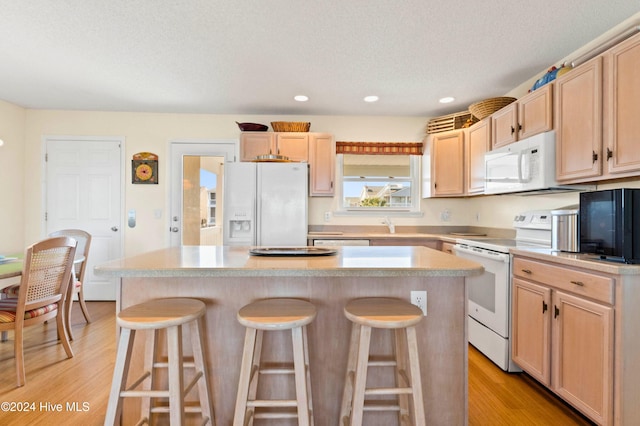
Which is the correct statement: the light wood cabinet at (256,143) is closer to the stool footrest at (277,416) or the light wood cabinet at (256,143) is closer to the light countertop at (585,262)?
the light countertop at (585,262)

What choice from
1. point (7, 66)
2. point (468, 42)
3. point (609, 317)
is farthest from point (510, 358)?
point (7, 66)

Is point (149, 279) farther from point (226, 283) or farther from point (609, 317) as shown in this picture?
point (609, 317)

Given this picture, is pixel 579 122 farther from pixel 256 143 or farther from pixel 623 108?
pixel 256 143

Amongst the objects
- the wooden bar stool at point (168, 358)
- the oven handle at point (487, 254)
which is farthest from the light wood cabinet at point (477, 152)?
the wooden bar stool at point (168, 358)

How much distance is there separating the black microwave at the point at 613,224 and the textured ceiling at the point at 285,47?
121 centimetres

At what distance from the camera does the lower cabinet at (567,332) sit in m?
1.57

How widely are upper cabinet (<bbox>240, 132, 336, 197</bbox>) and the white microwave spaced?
171 cm

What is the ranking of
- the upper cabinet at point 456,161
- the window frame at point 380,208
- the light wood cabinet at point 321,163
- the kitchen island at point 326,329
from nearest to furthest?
1. the kitchen island at point 326,329
2. the upper cabinet at point 456,161
3. the light wood cabinet at point 321,163
4. the window frame at point 380,208

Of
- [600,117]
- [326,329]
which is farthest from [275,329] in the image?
[600,117]

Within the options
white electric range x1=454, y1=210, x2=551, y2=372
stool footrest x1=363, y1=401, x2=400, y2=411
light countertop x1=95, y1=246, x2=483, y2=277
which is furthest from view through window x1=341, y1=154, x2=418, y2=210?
stool footrest x1=363, y1=401, x2=400, y2=411

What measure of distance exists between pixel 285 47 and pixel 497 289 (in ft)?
7.93

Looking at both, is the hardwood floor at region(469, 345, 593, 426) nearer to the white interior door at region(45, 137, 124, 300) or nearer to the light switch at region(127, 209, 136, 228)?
the light switch at region(127, 209, 136, 228)

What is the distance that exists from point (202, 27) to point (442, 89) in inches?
89.2

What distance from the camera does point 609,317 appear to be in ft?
5.07
